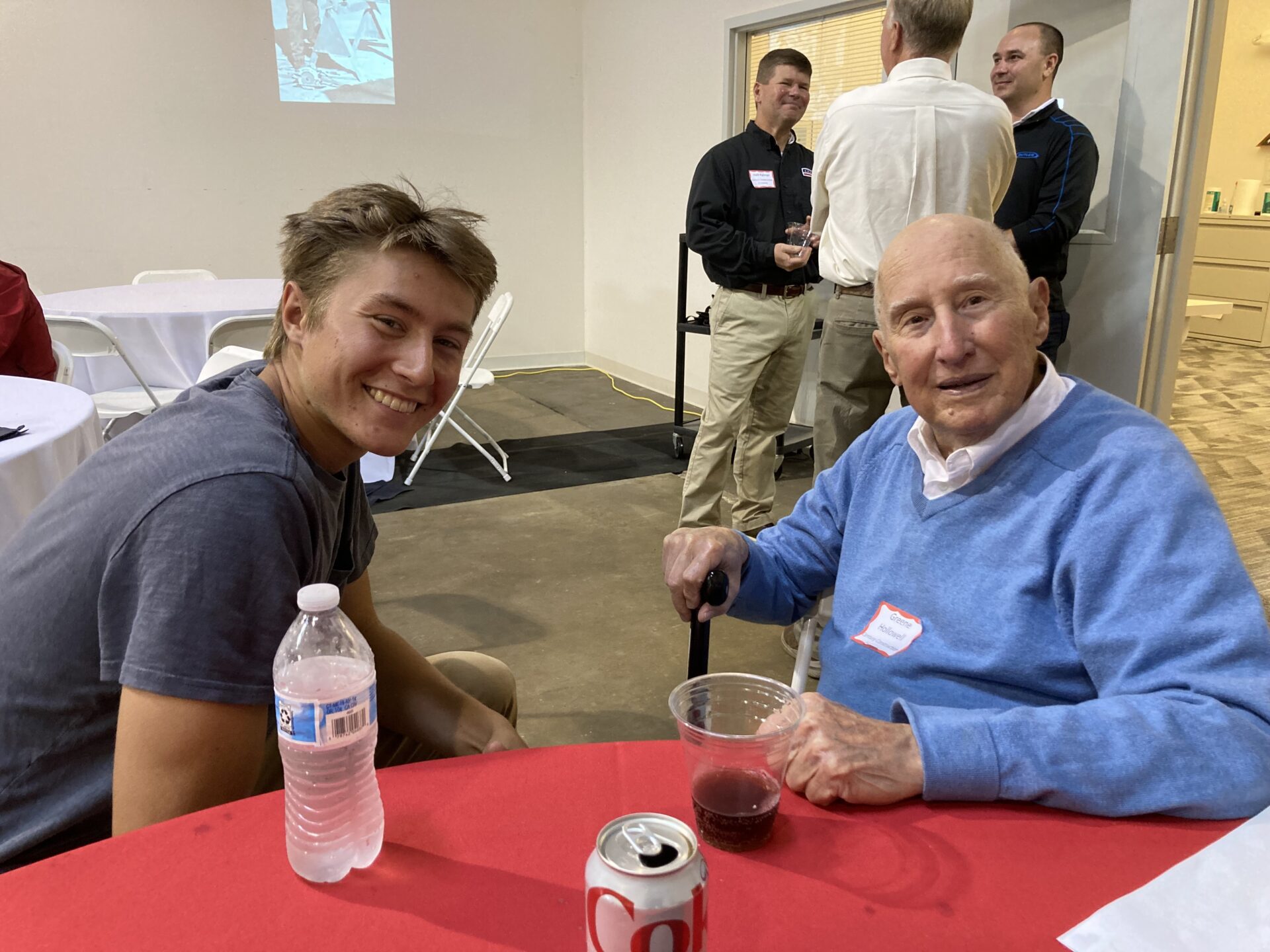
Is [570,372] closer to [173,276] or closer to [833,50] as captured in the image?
[173,276]

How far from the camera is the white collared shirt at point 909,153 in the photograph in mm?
2641

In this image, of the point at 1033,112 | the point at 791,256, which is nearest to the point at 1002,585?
the point at 791,256

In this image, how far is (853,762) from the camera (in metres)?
0.88

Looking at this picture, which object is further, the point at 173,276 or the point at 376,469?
the point at 173,276

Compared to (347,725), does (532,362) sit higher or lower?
lower

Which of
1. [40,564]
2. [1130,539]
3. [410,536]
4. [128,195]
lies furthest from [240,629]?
[128,195]

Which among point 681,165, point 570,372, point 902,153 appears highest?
point 681,165

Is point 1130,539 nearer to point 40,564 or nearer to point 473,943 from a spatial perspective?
point 473,943

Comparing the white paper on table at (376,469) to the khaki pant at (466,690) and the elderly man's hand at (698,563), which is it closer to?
the khaki pant at (466,690)

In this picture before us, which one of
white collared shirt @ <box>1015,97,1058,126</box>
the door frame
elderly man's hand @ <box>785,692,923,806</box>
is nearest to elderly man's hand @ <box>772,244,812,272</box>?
white collared shirt @ <box>1015,97,1058,126</box>

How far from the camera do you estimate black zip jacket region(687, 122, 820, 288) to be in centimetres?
389

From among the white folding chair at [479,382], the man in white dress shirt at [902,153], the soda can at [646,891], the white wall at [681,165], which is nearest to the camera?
the soda can at [646,891]

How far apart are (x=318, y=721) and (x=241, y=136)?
285 inches

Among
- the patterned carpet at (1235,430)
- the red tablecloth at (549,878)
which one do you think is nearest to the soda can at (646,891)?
the red tablecloth at (549,878)
